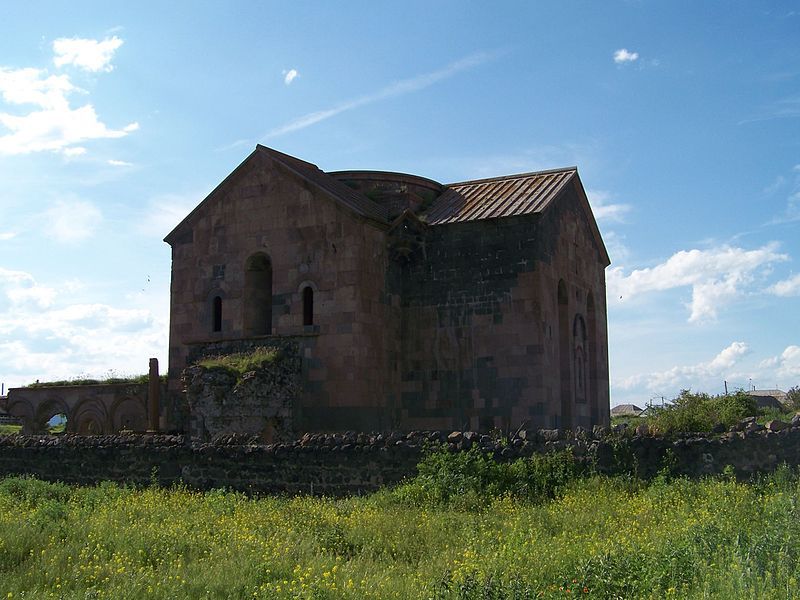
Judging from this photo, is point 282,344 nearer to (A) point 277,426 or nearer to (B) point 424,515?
(A) point 277,426

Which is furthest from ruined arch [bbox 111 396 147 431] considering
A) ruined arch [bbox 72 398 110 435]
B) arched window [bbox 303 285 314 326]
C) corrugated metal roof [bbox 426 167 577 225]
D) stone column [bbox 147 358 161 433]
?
corrugated metal roof [bbox 426 167 577 225]

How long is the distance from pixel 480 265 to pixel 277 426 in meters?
5.26

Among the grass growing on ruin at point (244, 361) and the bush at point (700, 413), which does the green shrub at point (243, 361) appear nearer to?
the grass growing on ruin at point (244, 361)

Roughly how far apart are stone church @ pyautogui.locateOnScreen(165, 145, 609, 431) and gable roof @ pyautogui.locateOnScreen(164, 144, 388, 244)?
0.16ft

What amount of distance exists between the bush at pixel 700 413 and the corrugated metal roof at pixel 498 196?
4870 millimetres

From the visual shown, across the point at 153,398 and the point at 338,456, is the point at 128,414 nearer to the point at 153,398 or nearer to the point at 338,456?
the point at 153,398

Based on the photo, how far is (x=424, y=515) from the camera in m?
9.62

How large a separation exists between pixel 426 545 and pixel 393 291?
32.4ft

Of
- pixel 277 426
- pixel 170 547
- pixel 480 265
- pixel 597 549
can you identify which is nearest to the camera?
pixel 597 549

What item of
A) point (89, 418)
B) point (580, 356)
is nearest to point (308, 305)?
point (580, 356)

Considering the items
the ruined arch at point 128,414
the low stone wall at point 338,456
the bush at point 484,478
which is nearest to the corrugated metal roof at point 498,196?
the low stone wall at point 338,456

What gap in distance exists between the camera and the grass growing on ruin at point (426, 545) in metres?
6.27

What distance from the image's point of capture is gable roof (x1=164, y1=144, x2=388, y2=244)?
56.8 ft

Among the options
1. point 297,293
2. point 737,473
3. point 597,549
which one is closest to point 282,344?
point 297,293
